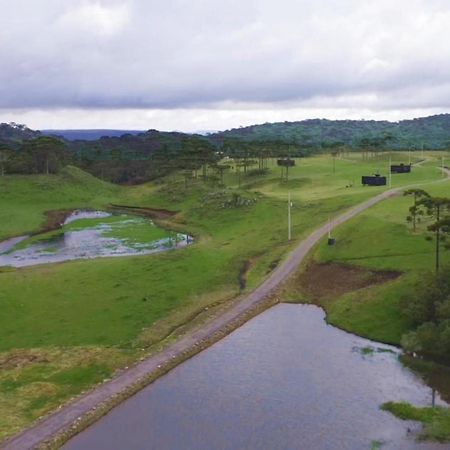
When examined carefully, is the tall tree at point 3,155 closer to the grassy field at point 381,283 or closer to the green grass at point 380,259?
the green grass at point 380,259

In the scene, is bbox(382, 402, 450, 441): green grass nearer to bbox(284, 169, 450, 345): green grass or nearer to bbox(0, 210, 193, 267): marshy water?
bbox(284, 169, 450, 345): green grass

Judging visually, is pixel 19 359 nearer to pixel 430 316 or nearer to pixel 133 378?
pixel 133 378

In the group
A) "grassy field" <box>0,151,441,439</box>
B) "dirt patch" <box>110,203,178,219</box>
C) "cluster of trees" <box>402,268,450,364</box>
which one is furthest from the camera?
"dirt patch" <box>110,203,178,219</box>

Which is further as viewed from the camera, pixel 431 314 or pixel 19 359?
pixel 431 314

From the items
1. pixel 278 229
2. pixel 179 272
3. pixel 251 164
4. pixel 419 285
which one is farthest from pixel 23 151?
pixel 419 285

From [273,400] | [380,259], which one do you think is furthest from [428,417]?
[380,259]

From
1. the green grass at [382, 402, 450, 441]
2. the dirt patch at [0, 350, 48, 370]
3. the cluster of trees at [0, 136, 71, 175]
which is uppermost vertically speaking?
the cluster of trees at [0, 136, 71, 175]

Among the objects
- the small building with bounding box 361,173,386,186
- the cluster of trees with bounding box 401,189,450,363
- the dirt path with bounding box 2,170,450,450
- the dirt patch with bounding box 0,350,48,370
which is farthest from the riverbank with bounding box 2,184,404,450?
the small building with bounding box 361,173,386,186
